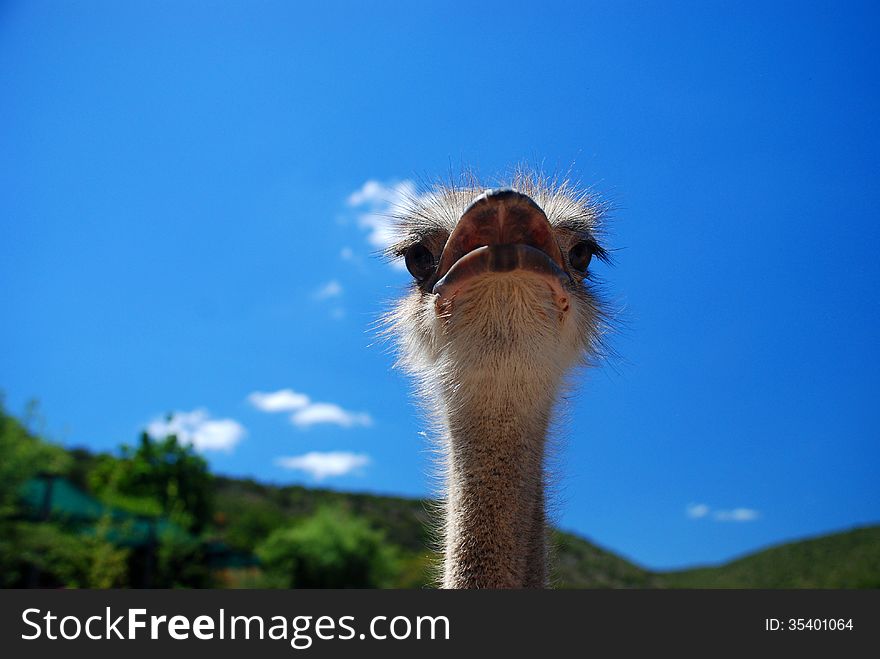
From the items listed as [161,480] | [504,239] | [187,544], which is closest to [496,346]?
[504,239]

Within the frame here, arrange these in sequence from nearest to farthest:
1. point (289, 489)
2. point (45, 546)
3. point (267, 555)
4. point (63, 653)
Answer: point (63, 653), point (45, 546), point (267, 555), point (289, 489)

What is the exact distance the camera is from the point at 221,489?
45.6 meters

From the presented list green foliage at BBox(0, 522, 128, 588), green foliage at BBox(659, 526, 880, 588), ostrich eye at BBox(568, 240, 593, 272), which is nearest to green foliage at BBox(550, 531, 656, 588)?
green foliage at BBox(659, 526, 880, 588)

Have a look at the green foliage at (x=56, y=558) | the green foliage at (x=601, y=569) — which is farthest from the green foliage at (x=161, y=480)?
the green foliage at (x=601, y=569)

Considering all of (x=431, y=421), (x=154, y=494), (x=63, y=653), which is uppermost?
(x=154, y=494)

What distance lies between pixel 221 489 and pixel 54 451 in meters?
23.6

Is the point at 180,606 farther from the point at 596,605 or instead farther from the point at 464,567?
the point at 596,605

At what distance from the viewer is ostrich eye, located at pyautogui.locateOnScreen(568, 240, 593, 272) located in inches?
121

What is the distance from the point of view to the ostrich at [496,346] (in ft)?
7.73

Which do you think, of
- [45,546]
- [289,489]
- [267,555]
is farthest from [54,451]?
[289,489]

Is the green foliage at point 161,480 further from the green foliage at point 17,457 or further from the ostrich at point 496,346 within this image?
the ostrich at point 496,346

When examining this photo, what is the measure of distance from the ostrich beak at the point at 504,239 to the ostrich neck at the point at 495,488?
20.8 inches

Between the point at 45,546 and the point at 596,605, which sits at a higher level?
the point at 45,546

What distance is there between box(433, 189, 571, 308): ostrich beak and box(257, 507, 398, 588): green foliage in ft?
80.1
